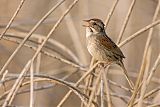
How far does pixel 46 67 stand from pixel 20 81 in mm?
2584

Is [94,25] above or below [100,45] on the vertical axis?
above

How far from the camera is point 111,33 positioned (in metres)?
5.17

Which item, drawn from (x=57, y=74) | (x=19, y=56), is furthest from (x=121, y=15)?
(x=19, y=56)

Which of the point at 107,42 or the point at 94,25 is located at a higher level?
the point at 94,25

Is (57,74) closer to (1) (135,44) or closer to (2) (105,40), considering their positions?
Answer: (1) (135,44)

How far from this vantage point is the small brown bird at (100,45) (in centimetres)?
365

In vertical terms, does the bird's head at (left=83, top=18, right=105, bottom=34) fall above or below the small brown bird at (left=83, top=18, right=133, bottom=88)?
above

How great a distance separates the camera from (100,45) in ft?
12.5

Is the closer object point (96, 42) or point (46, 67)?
point (96, 42)

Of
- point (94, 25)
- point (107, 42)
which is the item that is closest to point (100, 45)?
point (107, 42)

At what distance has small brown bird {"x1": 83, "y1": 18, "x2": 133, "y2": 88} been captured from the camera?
365cm

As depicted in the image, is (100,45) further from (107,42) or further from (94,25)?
(94,25)

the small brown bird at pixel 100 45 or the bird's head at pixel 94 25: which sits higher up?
the bird's head at pixel 94 25

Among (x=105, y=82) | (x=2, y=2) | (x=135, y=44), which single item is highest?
(x=2, y=2)
